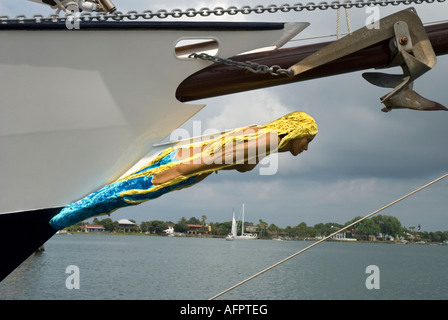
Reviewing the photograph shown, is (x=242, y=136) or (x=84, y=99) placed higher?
(x=84, y=99)

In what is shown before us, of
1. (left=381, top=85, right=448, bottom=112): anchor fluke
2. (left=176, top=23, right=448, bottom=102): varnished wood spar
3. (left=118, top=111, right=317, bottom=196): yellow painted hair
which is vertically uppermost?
(left=176, top=23, right=448, bottom=102): varnished wood spar

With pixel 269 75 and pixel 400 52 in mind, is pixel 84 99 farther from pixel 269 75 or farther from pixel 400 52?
pixel 400 52

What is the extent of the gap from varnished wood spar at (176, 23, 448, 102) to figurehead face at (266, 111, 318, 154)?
249 millimetres

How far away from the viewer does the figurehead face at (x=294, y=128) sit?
2.98m

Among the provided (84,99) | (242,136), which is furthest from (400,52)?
(84,99)

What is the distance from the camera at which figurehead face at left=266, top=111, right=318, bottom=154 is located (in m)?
2.98

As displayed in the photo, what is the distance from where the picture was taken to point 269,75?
306cm

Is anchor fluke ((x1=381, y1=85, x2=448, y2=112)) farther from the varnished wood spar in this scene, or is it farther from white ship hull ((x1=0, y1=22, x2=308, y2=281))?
white ship hull ((x1=0, y1=22, x2=308, y2=281))

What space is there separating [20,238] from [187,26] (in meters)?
1.51

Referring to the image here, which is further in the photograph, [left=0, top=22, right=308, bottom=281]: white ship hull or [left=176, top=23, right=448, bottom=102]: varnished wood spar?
[left=176, top=23, right=448, bottom=102]: varnished wood spar

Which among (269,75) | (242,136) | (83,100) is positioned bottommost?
(242,136)

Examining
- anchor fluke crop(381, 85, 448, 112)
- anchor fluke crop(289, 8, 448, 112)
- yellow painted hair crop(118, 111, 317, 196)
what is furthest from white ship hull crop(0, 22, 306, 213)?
anchor fluke crop(381, 85, 448, 112)

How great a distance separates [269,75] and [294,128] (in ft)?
1.10
